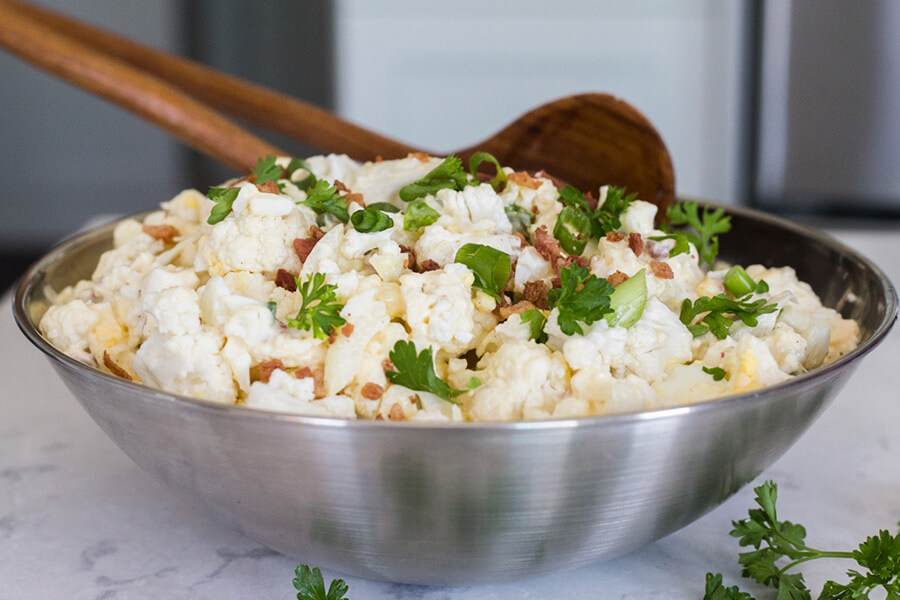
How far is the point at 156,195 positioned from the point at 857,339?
355 cm

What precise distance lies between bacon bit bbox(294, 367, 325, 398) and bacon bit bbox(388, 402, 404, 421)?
2.9 inches

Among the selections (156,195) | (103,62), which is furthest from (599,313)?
(156,195)

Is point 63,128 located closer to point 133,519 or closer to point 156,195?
point 156,195

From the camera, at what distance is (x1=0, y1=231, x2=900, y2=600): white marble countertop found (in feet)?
3.08

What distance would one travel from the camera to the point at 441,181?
44.3 inches

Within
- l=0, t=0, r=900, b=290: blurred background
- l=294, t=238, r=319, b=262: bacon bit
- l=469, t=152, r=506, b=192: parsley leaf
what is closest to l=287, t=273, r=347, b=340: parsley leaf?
l=294, t=238, r=319, b=262: bacon bit

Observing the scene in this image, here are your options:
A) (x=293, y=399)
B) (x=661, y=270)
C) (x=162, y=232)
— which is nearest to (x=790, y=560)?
(x=661, y=270)

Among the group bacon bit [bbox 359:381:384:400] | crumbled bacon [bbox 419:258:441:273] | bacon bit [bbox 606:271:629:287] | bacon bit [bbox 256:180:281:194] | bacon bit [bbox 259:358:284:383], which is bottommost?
bacon bit [bbox 359:381:384:400]

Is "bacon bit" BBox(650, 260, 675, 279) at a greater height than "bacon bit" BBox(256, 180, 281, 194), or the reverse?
"bacon bit" BBox(256, 180, 281, 194)

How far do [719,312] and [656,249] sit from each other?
0.12 m

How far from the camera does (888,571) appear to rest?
0.87m

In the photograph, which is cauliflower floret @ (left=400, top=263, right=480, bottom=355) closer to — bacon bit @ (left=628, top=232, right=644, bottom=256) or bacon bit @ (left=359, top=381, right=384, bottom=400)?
bacon bit @ (left=359, top=381, right=384, bottom=400)

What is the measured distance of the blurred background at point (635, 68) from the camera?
3221mm

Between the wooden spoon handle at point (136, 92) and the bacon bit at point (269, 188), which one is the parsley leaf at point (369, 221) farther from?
the wooden spoon handle at point (136, 92)
